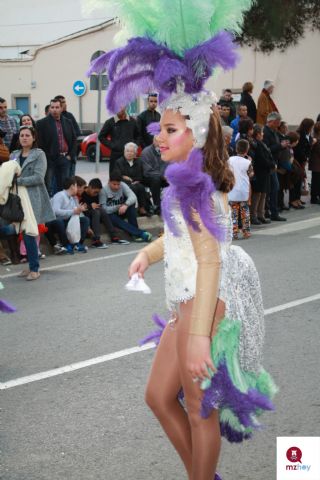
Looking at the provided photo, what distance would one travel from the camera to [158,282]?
9.26 m

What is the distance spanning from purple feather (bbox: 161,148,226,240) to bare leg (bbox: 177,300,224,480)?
0.35 metres

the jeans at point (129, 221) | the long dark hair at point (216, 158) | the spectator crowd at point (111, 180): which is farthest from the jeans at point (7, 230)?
the long dark hair at point (216, 158)

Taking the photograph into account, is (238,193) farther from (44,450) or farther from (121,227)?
(44,450)

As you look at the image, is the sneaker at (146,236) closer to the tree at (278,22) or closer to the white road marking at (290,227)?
the white road marking at (290,227)

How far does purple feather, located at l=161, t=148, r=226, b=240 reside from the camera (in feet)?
10.8

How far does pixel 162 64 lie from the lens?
11.2 ft

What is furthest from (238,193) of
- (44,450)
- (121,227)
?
(44,450)

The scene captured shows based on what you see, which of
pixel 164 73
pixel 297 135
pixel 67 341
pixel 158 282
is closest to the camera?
pixel 164 73

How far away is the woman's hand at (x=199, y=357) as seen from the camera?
329cm

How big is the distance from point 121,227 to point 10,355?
20.9ft

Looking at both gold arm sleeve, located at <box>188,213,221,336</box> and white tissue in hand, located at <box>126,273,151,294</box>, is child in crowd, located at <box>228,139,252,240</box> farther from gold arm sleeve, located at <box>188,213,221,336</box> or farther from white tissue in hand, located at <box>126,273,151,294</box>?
gold arm sleeve, located at <box>188,213,221,336</box>

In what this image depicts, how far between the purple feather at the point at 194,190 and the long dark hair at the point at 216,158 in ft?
0.24

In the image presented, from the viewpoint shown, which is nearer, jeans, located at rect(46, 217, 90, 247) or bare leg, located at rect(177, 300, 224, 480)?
bare leg, located at rect(177, 300, 224, 480)

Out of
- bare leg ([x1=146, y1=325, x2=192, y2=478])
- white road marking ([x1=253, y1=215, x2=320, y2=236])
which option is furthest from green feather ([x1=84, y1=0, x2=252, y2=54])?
white road marking ([x1=253, y1=215, x2=320, y2=236])
